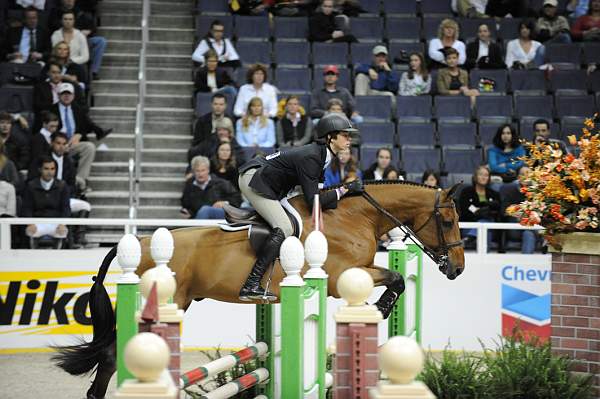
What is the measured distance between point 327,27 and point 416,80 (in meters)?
1.63

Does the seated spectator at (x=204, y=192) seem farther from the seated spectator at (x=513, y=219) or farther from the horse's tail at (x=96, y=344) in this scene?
the horse's tail at (x=96, y=344)

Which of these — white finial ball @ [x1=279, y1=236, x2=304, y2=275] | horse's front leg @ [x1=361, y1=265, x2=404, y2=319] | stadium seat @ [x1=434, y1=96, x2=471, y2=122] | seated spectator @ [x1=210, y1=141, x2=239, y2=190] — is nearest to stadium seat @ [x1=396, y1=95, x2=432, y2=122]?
stadium seat @ [x1=434, y1=96, x2=471, y2=122]

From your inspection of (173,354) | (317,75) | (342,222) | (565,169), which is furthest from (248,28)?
(173,354)

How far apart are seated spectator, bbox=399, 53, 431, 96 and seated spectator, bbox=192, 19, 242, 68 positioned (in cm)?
223

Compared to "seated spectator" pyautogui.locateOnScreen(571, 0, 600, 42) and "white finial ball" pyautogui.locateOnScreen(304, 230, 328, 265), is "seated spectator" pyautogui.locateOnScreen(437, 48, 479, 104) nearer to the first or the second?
"seated spectator" pyautogui.locateOnScreen(571, 0, 600, 42)

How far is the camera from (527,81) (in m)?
14.6

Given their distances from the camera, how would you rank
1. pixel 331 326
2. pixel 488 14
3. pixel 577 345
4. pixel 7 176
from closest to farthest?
pixel 577 345 → pixel 331 326 → pixel 7 176 → pixel 488 14

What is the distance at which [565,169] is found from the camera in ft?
22.6

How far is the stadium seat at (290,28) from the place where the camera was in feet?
49.4

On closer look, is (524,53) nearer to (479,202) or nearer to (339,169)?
(479,202)

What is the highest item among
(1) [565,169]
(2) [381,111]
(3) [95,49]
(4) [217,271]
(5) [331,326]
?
(3) [95,49]

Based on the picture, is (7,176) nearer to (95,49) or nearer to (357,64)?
(95,49)

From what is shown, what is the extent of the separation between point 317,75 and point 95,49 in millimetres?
3071

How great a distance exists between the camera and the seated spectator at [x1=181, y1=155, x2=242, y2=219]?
11.6 metres
